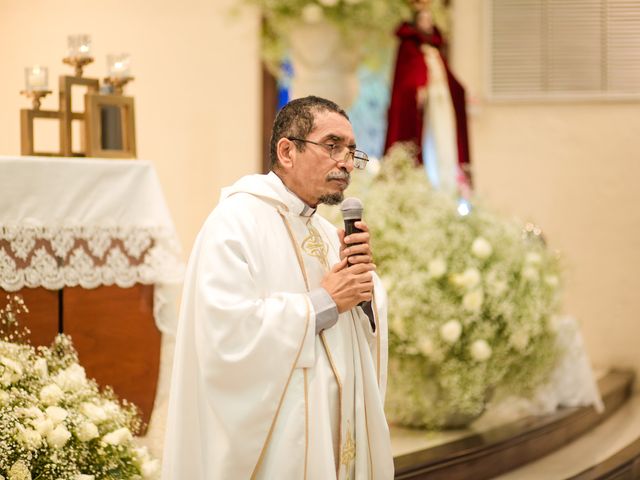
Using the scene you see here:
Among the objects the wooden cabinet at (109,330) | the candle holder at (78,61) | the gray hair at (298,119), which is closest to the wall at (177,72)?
the candle holder at (78,61)

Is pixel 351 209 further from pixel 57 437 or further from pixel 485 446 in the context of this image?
pixel 485 446

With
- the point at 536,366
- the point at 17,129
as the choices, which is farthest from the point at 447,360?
the point at 17,129

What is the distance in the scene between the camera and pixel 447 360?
4719 millimetres

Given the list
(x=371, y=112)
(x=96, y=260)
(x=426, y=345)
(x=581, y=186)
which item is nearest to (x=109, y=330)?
(x=96, y=260)

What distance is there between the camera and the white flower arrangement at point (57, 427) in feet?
8.96

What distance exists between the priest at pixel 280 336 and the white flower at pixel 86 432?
0.37 metres

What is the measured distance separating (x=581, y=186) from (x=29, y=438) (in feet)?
18.2

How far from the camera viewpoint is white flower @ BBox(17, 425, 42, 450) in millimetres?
2717

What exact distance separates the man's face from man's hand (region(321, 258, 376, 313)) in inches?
8.2

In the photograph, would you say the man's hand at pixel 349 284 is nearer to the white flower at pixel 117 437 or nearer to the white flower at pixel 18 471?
the white flower at pixel 117 437

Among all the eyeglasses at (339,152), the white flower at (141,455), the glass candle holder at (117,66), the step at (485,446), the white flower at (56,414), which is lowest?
the step at (485,446)

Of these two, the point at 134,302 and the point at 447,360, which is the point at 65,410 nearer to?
the point at 134,302

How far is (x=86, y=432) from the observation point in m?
2.84

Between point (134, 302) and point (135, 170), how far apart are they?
1.69 ft
